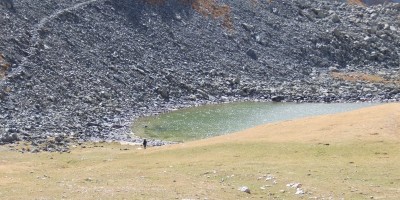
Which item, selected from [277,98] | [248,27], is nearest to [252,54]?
[248,27]

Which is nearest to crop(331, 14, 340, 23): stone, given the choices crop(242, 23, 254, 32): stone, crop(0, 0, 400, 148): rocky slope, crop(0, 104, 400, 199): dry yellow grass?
crop(0, 0, 400, 148): rocky slope

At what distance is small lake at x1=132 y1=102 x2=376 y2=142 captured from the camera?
71438 millimetres

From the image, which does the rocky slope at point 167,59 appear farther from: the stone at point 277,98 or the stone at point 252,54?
the stone at point 252,54

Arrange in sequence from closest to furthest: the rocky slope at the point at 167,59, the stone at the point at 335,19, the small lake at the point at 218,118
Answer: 1. the small lake at the point at 218,118
2. the rocky slope at the point at 167,59
3. the stone at the point at 335,19

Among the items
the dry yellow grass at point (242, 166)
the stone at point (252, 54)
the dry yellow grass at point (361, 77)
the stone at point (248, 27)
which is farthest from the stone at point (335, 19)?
the dry yellow grass at point (242, 166)

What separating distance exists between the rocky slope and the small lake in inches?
101

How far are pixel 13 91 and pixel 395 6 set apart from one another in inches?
3841

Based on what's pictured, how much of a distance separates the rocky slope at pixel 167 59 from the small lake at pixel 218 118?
2555mm

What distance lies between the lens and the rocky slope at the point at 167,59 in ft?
242

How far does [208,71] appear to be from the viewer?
9844cm

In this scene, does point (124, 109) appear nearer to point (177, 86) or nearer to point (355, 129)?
point (177, 86)

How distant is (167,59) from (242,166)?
5724 centimetres

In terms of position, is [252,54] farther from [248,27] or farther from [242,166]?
[242,166]

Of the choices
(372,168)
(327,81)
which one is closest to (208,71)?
(327,81)
